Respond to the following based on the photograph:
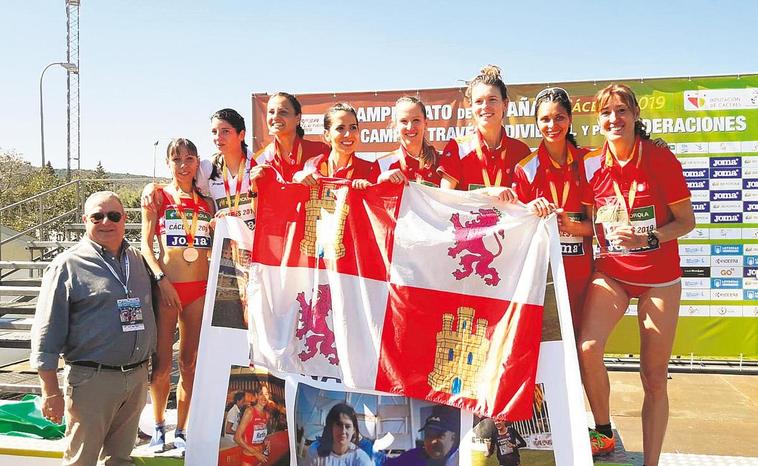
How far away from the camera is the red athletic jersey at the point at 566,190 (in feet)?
11.1

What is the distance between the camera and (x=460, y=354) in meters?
3.32

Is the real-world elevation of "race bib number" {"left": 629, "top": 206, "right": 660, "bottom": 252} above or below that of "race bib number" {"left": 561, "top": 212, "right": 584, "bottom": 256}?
above

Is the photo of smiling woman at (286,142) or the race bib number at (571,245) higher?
the photo of smiling woman at (286,142)

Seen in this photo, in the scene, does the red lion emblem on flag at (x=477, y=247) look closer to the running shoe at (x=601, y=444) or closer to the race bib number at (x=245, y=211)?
the running shoe at (x=601, y=444)

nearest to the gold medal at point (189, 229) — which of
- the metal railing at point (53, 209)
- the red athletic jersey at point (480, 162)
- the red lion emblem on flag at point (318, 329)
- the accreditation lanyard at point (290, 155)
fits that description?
the accreditation lanyard at point (290, 155)

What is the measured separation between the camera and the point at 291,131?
398 cm

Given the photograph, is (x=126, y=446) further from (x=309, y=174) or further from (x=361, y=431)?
(x=309, y=174)

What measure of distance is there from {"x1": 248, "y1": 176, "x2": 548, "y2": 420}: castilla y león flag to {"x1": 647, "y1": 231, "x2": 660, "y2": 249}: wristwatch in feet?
1.75

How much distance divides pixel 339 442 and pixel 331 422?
0.38ft

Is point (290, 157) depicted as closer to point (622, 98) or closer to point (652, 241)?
point (622, 98)

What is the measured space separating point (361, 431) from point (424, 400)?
39 cm

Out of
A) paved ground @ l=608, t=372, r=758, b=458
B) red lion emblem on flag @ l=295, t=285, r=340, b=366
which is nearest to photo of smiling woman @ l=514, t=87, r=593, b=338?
red lion emblem on flag @ l=295, t=285, r=340, b=366

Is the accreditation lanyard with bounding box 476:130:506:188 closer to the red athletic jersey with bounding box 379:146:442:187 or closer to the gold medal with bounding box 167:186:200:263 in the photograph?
the red athletic jersey with bounding box 379:146:442:187

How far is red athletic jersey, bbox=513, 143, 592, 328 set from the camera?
337cm
